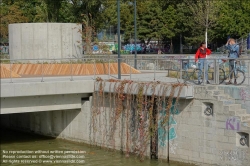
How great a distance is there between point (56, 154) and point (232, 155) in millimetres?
7527

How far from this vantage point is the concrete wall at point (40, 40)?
2723 cm

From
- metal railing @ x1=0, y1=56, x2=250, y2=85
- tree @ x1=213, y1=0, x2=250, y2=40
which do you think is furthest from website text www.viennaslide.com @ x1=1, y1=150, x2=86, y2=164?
tree @ x1=213, y1=0, x2=250, y2=40

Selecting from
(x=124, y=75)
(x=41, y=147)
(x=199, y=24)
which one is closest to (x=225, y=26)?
(x=199, y=24)

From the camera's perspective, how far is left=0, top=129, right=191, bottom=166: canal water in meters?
19.0

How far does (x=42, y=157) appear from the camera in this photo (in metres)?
20.0

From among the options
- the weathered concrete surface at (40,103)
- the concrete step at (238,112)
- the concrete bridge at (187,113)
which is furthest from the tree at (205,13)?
the concrete step at (238,112)

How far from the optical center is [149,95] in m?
19.1

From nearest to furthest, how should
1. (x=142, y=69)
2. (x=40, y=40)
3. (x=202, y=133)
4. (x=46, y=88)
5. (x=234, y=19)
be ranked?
(x=202, y=133), (x=46, y=88), (x=40, y=40), (x=142, y=69), (x=234, y=19)

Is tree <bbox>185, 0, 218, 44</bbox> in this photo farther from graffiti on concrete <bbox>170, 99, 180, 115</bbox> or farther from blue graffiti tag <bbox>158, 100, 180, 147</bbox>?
graffiti on concrete <bbox>170, 99, 180, 115</bbox>

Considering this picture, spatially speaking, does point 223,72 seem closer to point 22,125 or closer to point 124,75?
point 124,75

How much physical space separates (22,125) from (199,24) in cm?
3729

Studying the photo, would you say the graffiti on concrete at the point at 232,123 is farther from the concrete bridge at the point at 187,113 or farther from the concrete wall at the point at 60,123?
the concrete wall at the point at 60,123

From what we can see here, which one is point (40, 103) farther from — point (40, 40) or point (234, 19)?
point (234, 19)

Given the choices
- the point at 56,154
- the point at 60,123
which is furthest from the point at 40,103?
the point at 60,123
